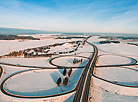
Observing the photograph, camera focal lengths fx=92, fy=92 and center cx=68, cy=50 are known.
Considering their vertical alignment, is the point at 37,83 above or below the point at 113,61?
below

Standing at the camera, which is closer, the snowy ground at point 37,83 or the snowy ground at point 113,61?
the snowy ground at point 37,83

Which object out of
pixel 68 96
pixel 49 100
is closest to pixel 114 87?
pixel 68 96

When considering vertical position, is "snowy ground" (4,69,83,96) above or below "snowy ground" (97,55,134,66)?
below

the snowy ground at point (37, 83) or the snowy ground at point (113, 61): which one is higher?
the snowy ground at point (113, 61)

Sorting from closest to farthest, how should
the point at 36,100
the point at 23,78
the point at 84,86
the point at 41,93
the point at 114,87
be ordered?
the point at 36,100
the point at 41,93
the point at 84,86
the point at 114,87
the point at 23,78

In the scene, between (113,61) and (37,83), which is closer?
(37,83)

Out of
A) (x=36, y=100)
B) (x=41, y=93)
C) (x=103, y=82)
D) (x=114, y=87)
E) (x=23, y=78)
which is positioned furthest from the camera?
(x=23, y=78)

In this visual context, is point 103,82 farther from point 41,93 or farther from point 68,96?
point 41,93

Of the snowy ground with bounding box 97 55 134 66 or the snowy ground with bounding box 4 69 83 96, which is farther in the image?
the snowy ground with bounding box 97 55 134 66

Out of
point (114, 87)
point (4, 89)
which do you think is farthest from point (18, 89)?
point (114, 87)

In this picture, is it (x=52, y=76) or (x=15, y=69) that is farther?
(x=15, y=69)
